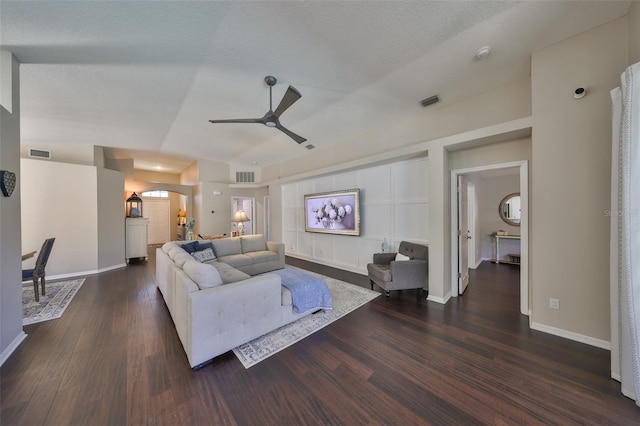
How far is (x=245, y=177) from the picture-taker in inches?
309

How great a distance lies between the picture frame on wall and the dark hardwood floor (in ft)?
7.94

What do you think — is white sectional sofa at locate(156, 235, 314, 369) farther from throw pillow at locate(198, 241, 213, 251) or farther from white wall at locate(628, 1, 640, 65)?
white wall at locate(628, 1, 640, 65)

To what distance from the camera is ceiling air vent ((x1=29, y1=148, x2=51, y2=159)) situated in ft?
15.5

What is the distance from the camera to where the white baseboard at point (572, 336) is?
2123 mm

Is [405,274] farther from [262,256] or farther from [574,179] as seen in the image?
[262,256]

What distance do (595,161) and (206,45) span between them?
408 centimetres

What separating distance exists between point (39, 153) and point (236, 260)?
198 inches

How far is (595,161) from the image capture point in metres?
2.12

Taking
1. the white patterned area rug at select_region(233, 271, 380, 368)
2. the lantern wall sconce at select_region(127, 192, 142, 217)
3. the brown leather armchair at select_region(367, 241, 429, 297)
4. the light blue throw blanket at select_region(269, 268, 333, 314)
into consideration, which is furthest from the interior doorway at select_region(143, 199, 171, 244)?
Result: the brown leather armchair at select_region(367, 241, 429, 297)

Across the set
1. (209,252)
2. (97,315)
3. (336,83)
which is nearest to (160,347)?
(97,315)

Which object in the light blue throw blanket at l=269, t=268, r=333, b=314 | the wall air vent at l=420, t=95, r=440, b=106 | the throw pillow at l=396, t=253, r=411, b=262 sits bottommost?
the light blue throw blanket at l=269, t=268, r=333, b=314

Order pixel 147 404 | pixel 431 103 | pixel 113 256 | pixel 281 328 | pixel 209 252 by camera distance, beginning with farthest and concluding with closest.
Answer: pixel 113 256 → pixel 209 252 → pixel 431 103 → pixel 281 328 → pixel 147 404

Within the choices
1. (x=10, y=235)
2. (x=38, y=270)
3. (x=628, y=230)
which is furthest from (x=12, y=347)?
(x=628, y=230)

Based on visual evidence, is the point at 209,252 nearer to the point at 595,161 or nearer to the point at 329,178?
the point at 329,178
